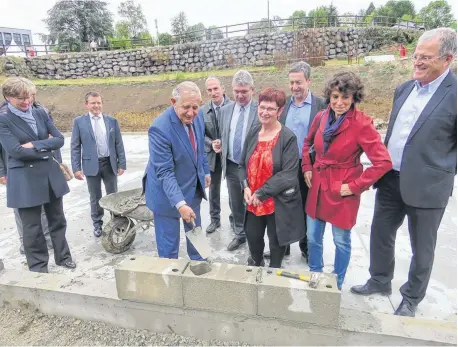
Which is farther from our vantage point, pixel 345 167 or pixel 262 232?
pixel 262 232

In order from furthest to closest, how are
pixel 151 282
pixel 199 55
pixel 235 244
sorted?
pixel 199 55 → pixel 235 244 → pixel 151 282

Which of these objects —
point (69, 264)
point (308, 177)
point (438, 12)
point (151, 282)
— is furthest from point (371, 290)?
point (438, 12)

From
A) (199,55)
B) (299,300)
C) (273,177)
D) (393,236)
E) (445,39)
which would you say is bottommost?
(299,300)

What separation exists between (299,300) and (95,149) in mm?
2831

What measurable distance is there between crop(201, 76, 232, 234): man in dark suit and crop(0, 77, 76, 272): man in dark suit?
1495 millimetres

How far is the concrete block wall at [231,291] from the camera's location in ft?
6.67

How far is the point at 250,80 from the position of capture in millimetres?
3162

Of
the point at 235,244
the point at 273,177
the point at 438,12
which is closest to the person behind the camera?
the point at 273,177

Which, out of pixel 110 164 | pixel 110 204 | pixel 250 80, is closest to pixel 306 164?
pixel 250 80

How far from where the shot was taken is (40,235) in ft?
9.96

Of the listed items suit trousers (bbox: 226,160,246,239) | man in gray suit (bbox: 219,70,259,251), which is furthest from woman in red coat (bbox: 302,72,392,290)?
suit trousers (bbox: 226,160,246,239)

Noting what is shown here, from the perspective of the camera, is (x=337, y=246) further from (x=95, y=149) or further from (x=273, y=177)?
(x=95, y=149)

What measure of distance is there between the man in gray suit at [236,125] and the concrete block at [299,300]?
4.45 ft

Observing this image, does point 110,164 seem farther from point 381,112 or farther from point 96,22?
point 96,22
